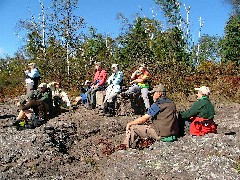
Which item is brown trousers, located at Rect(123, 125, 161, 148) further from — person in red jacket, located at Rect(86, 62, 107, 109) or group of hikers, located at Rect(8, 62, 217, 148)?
person in red jacket, located at Rect(86, 62, 107, 109)

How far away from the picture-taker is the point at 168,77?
17.8 meters

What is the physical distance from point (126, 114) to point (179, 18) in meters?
24.0

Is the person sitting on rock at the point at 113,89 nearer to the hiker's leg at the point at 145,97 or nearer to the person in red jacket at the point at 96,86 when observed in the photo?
the person in red jacket at the point at 96,86

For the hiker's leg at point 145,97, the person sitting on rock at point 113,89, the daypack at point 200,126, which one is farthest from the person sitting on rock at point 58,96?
the daypack at point 200,126

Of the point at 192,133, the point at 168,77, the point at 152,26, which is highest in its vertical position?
the point at 152,26

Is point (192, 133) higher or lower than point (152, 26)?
lower

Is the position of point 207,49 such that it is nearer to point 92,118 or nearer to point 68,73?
point 68,73

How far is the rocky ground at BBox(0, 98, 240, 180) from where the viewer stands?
5.80 metres

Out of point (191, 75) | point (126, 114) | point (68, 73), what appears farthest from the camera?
point (68, 73)

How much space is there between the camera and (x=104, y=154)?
322 inches

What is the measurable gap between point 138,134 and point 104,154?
140cm

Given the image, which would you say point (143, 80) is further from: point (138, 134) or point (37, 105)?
point (138, 134)

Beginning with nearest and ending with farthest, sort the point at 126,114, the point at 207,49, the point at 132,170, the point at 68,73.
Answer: the point at 132,170, the point at 126,114, the point at 68,73, the point at 207,49

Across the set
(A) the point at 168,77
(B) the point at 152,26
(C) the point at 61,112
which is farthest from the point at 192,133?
(B) the point at 152,26
